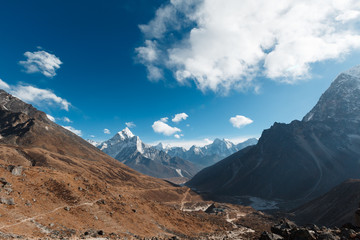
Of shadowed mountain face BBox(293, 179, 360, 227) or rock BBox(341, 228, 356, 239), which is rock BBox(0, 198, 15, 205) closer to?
rock BBox(341, 228, 356, 239)

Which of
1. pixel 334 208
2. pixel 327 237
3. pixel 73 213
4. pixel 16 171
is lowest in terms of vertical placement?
pixel 334 208

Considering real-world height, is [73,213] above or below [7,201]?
below

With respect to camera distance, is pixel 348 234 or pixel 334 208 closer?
pixel 348 234

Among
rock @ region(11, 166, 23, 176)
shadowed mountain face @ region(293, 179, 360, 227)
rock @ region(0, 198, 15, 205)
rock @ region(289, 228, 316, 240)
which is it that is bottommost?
shadowed mountain face @ region(293, 179, 360, 227)

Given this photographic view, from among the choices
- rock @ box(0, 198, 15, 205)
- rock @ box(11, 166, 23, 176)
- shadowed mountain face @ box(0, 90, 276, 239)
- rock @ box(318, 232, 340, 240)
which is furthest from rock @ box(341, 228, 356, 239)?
rock @ box(11, 166, 23, 176)

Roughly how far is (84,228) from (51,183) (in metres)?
13.8

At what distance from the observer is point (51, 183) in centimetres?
4088

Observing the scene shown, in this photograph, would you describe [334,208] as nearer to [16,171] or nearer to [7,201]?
[7,201]

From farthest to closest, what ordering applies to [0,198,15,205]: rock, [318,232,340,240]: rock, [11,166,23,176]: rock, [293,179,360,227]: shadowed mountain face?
[293,179,360,227]: shadowed mountain face < [11,166,23,176]: rock < [0,198,15,205]: rock < [318,232,340,240]: rock

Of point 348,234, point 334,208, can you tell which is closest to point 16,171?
point 348,234

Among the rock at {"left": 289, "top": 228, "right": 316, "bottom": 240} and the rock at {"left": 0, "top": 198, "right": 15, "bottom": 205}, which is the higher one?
the rock at {"left": 0, "top": 198, "right": 15, "bottom": 205}

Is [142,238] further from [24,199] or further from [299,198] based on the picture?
[299,198]

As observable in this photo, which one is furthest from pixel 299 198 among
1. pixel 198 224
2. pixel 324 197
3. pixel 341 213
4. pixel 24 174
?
pixel 24 174

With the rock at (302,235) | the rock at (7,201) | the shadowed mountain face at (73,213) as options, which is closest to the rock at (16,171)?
the shadowed mountain face at (73,213)
